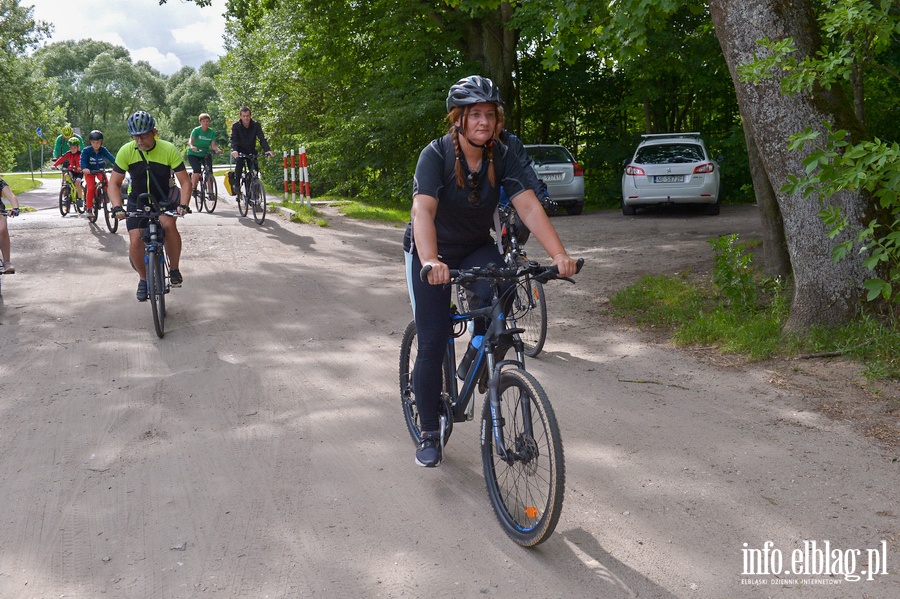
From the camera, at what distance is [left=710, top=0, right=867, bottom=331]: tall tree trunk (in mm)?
6906

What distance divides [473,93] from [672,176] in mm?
14769

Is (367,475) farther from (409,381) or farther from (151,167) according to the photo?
(151,167)

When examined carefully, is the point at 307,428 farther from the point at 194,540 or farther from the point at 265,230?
the point at 265,230

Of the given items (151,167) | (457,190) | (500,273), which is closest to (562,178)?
(151,167)

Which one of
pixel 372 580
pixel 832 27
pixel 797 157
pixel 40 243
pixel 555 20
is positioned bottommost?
pixel 372 580

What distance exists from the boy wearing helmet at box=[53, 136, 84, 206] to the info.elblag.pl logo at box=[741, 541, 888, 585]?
1676cm

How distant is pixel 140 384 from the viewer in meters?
6.61

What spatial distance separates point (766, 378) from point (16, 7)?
39318mm

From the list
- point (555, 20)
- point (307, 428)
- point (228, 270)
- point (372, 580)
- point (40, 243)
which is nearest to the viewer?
point (372, 580)

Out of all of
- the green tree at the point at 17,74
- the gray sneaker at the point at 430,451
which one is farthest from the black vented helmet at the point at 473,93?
the green tree at the point at 17,74

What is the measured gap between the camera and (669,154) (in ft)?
61.2

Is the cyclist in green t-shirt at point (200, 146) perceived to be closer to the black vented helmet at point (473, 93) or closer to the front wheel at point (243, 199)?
the front wheel at point (243, 199)

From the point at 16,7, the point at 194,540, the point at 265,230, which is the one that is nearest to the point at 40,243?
the point at 265,230

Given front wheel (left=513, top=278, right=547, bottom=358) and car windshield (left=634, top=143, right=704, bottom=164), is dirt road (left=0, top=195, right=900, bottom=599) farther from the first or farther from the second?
car windshield (left=634, top=143, right=704, bottom=164)
